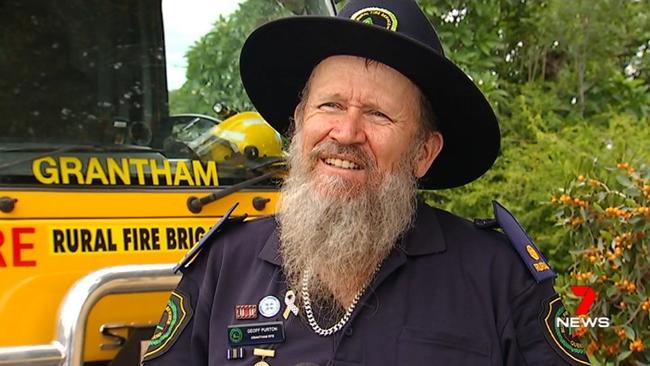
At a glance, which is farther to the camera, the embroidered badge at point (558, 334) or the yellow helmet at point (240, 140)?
the yellow helmet at point (240, 140)

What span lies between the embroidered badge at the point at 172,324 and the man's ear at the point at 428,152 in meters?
0.65

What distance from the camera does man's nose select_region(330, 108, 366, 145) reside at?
5.88 ft

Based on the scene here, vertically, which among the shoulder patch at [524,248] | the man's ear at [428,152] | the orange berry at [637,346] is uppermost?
the man's ear at [428,152]

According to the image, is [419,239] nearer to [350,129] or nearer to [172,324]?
[350,129]

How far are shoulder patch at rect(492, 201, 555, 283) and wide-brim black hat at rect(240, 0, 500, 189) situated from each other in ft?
0.69

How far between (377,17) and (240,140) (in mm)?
1113

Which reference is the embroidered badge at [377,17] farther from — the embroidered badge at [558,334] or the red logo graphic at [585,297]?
the red logo graphic at [585,297]

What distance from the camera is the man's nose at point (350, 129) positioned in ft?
5.88

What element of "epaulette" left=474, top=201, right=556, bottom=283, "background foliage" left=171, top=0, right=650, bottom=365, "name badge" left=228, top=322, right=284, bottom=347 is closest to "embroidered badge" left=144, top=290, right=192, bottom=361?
"name badge" left=228, top=322, right=284, bottom=347

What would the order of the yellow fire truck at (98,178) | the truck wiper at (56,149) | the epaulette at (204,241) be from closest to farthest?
1. the epaulette at (204,241)
2. the yellow fire truck at (98,178)
3. the truck wiper at (56,149)

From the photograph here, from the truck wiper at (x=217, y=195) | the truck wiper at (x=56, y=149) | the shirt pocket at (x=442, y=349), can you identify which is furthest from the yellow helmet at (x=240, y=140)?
the shirt pocket at (x=442, y=349)

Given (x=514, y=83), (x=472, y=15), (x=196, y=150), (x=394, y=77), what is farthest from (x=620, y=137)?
(x=394, y=77)

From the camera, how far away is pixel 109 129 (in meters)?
2.57

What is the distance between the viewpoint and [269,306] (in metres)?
1.81
